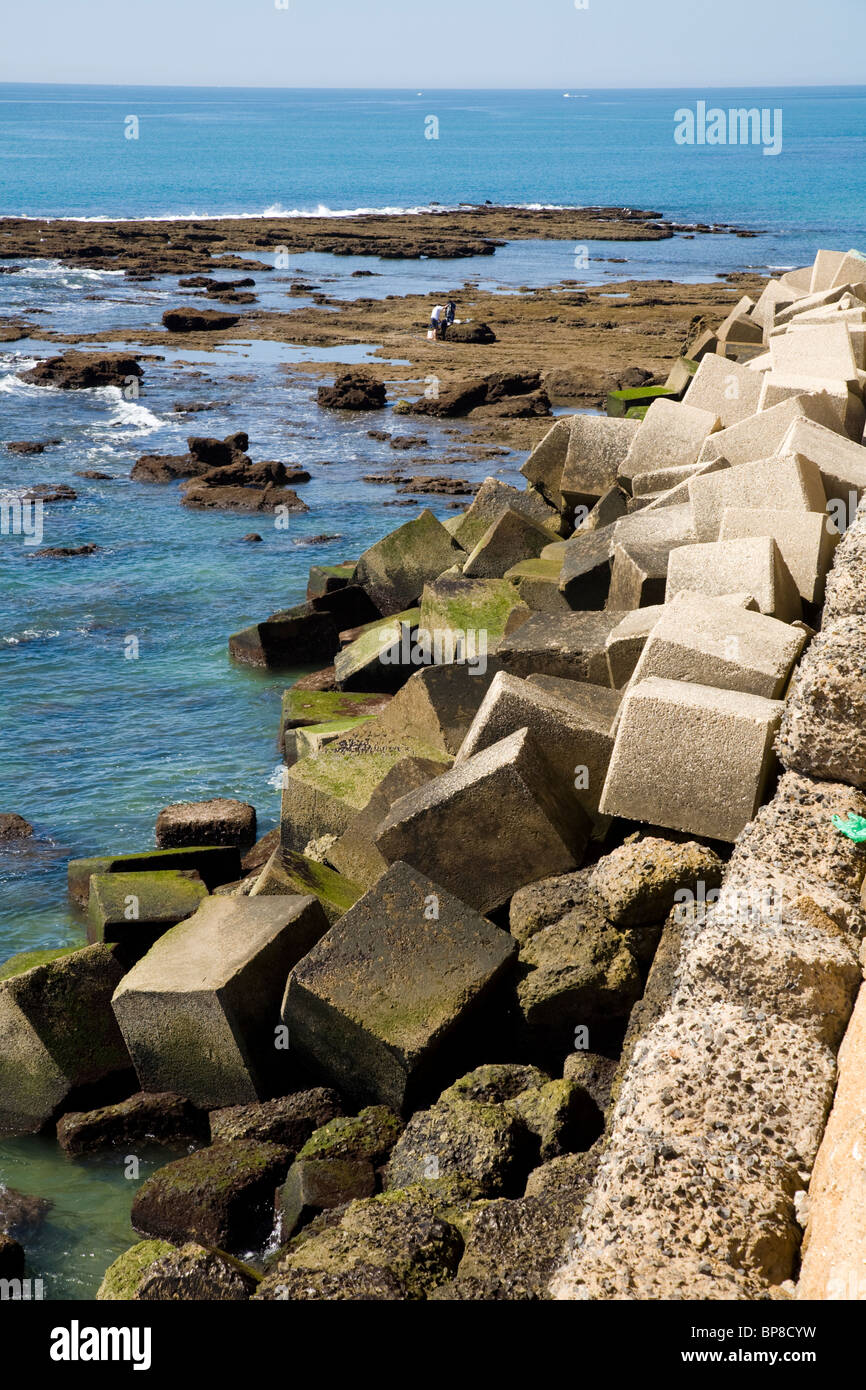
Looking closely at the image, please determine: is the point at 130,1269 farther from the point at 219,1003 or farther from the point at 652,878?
the point at 652,878

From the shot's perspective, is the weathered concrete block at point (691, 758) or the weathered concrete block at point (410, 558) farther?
the weathered concrete block at point (410, 558)

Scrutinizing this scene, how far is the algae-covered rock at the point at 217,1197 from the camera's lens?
459 centimetres

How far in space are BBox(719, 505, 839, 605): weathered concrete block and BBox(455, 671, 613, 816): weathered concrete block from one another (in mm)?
1279

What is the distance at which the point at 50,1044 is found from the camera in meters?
5.48

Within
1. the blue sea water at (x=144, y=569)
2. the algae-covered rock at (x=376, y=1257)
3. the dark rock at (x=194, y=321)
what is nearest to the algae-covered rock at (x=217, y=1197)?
the blue sea water at (x=144, y=569)

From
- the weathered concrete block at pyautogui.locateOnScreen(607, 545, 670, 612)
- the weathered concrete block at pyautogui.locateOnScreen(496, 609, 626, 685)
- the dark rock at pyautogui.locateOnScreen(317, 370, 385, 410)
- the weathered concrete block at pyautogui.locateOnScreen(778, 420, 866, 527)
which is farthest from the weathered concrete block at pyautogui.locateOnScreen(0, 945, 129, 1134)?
the dark rock at pyautogui.locateOnScreen(317, 370, 385, 410)

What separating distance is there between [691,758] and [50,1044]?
3.00m

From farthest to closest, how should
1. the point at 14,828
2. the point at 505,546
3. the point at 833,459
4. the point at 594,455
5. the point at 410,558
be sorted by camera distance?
the point at 410,558 → the point at 594,455 → the point at 505,546 → the point at 14,828 → the point at 833,459

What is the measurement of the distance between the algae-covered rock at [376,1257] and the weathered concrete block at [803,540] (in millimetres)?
3419

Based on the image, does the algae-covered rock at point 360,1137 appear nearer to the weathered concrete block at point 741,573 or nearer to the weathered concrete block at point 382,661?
the weathered concrete block at point 741,573

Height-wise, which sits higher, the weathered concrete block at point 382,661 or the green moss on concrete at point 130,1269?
the weathered concrete block at point 382,661

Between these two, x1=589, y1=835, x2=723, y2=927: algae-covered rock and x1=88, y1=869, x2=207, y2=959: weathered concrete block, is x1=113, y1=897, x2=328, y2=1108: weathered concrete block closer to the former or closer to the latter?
x1=88, y1=869, x2=207, y2=959: weathered concrete block

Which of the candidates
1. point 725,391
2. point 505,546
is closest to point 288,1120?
point 505,546

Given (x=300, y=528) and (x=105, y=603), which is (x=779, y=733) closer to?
(x=105, y=603)
